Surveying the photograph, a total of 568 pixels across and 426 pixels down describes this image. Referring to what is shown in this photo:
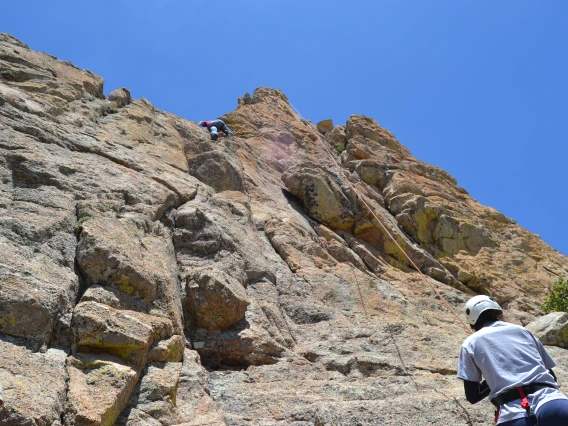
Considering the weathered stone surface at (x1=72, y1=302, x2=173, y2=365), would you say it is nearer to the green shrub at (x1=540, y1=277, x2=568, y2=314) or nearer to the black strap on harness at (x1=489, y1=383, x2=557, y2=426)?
the black strap on harness at (x1=489, y1=383, x2=557, y2=426)

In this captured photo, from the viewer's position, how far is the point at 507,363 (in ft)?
15.9

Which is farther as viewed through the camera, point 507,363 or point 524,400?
point 507,363

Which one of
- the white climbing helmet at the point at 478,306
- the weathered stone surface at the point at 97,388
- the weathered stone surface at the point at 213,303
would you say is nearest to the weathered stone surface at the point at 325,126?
the weathered stone surface at the point at 213,303

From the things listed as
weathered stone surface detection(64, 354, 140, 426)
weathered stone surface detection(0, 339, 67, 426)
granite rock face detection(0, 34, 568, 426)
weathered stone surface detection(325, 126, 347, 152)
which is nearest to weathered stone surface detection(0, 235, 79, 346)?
granite rock face detection(0, 34, 568, 426)

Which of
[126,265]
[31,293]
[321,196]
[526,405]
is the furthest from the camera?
[321,196]

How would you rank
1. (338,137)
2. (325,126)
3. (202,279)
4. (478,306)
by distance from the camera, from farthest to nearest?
1. (325,126)
2. (338,137)
3. (202,279)
4. (478,306)

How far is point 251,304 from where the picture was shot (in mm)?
10281

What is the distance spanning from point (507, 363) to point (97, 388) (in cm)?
425

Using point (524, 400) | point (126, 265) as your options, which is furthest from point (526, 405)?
point (126, 265)

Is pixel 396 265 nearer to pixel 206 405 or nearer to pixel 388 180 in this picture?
pixel 388 180

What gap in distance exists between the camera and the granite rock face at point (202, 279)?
6.76m

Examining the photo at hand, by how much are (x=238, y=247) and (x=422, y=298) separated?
564 centimetres

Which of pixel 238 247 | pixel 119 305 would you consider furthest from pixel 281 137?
pixel 119 305

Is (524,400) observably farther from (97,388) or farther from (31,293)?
(31,293)
